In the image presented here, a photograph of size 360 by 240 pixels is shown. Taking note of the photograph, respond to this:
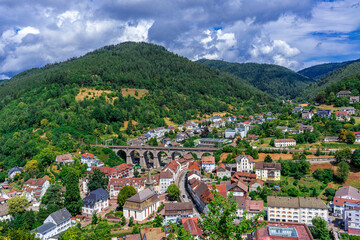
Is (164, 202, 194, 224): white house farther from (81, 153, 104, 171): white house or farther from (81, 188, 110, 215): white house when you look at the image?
(81, 153, 104, 171): white house

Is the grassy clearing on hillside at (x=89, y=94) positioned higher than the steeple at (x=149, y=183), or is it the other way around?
the grassy clearing on hillside at (x=89, y=94)

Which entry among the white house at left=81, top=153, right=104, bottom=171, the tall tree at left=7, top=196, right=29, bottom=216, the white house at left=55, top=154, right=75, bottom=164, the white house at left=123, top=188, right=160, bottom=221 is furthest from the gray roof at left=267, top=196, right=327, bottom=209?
the white house at left=55, top=154, right=75, bottom=164

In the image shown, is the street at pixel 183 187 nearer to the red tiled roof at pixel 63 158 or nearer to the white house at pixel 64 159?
the white house at pixel 64 159

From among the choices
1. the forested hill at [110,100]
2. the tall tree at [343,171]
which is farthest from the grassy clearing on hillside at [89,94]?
the tall tree at [343,171]

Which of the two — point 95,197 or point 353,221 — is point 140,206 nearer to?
point 95,197

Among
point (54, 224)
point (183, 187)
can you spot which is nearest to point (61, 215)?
point (54, 224)

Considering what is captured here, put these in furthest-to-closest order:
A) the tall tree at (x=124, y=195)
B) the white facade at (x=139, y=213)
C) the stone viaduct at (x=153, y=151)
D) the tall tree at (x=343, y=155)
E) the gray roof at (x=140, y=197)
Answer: the stone viaduct at (x=153, y=151), the tall tree at (x=343, y=155), the tall tree at (x=124, y=195), the gray roof at (x=140, y=197), the white facade at (x=139, y=213)
